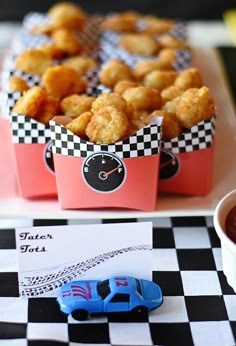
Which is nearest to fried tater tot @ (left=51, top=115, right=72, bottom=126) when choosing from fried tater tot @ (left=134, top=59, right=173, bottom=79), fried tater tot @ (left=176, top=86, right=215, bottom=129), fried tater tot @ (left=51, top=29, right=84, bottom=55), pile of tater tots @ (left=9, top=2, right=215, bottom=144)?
pile of tater tots @ (left=9, top=2, right=215, bottom=144)

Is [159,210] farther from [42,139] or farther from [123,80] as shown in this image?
[123,80]

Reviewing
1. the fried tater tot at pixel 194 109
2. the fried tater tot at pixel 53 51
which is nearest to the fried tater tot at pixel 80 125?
the fried tater tot at pixel 194 109

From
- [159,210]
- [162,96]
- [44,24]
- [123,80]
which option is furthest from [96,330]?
[44,24]

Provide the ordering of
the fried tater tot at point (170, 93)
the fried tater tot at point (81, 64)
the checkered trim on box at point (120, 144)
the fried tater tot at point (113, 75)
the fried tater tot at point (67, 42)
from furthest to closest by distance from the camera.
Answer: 1. the fried tater tot at point (67, 42)
2. the fried tater tot at point (81, 64)
3. the fried tater tot at point (113, 75)
4. the fried tater tot at point (170, 93)
5. the checkered trim on box at point (120, 144)

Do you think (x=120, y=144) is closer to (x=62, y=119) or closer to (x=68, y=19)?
(x=62, y=119)

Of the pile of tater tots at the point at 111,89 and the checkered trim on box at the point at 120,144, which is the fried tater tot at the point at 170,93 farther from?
the checkered trim on box at the point at 120,144

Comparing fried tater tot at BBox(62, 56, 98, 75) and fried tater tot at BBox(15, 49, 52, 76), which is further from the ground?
fried tater tot at BBox(15, 49, 52, 76)

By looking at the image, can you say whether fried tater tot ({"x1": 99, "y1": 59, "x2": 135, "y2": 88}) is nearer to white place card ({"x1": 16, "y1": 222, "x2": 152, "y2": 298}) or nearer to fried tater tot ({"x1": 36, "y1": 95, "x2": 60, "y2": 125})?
fried tater tot ({"x1": 36, "y1": 95, "x2": 60, "y2": 125})
